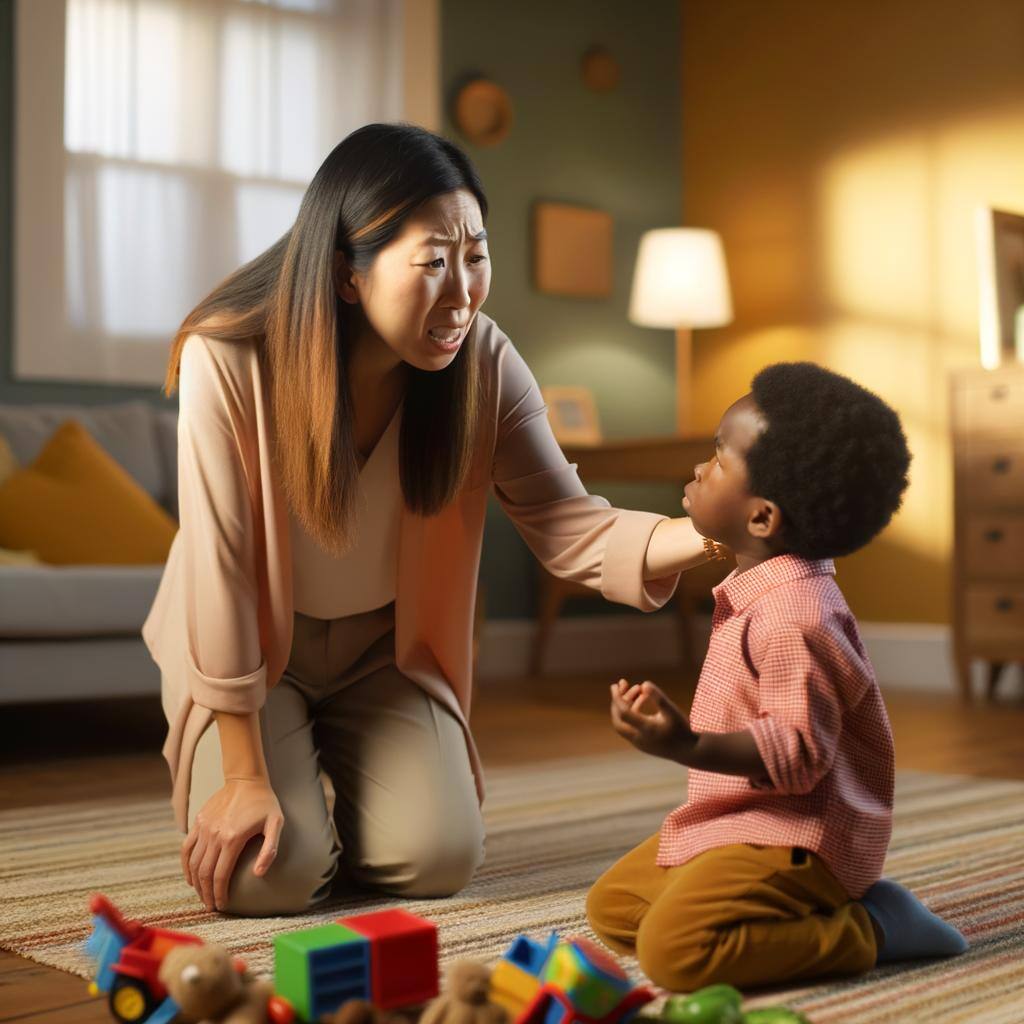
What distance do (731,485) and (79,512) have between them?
2.43 metres

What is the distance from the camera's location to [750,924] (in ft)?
4.35

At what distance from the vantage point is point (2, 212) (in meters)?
4.06

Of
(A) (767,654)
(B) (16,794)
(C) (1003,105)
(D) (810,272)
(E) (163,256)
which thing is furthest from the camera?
(D) (810,272)

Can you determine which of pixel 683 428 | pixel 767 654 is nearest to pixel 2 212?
pixel 683 428

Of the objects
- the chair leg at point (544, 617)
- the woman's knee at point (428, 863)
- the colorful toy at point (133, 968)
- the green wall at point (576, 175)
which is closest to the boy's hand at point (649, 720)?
the colorful toy at point (133, 968)

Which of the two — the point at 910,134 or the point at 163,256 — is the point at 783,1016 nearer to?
the point at 163,256

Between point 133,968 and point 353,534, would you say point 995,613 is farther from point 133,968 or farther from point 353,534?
point 133,968

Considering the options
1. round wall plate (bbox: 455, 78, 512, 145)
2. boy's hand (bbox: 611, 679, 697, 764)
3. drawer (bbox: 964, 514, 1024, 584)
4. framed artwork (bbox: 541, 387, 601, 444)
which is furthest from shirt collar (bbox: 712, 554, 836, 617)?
round wall plate (bbox: 455, 78, 512, 145)

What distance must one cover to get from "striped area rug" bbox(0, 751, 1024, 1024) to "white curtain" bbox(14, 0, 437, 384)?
Result: 206 cm

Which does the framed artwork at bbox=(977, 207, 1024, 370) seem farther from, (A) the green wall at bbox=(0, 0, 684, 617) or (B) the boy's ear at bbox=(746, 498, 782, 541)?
(B) the boy's ear at bbox=(746, 498, 782, 541)

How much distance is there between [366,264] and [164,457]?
7.65 ft

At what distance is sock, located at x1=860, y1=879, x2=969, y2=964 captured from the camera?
1.43 m

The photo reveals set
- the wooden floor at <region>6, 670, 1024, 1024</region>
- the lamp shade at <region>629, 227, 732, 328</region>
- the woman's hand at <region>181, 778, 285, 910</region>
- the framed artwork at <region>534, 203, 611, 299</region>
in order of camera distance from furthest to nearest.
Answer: the framed artwork at <region>534, 203, 611, 299</region>, the lamp shade at <region>629, 227, 732, 328</region>, the wooden floor at <region>6, 670, 1024, 1024</region>, the woman's hand at <region>181, 778, 285, 910</region>

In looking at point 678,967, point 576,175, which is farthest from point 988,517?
point 678,967
